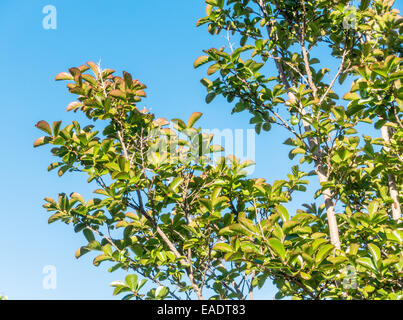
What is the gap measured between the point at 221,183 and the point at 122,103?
1112mm

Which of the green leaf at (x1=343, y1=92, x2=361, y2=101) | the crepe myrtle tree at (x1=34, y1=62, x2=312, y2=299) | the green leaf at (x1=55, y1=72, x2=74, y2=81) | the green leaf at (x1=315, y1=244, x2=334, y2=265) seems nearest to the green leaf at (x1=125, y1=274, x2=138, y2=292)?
the crepe myrtle tree at (x1=34, y1=62, x2=312, y2=299)

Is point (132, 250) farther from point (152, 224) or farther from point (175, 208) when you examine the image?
point (175, 208)

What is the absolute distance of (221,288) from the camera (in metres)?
3.31

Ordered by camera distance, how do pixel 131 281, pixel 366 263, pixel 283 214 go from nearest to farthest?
pixel 366 263, pixel 283 214, pixel 131 281

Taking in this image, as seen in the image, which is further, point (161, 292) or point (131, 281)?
point (161, 292)

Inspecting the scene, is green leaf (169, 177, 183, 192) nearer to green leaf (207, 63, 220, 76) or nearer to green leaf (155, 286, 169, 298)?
green leaf (155, 286, 169, 298)

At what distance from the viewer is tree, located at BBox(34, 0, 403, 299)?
107 inches

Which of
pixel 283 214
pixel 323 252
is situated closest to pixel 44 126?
pixel 283 214

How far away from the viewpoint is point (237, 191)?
328cm

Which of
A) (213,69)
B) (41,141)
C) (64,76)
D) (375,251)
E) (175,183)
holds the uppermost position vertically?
(213,69)

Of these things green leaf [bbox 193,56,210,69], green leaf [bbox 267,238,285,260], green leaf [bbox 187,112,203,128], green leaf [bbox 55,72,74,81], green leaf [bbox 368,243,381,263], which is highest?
green leaf [bbox 193,56,210,69]

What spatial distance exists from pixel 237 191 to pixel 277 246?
0.90 metres

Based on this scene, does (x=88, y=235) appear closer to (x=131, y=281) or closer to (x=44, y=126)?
(x=131, y=281)

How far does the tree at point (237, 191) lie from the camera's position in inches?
107
